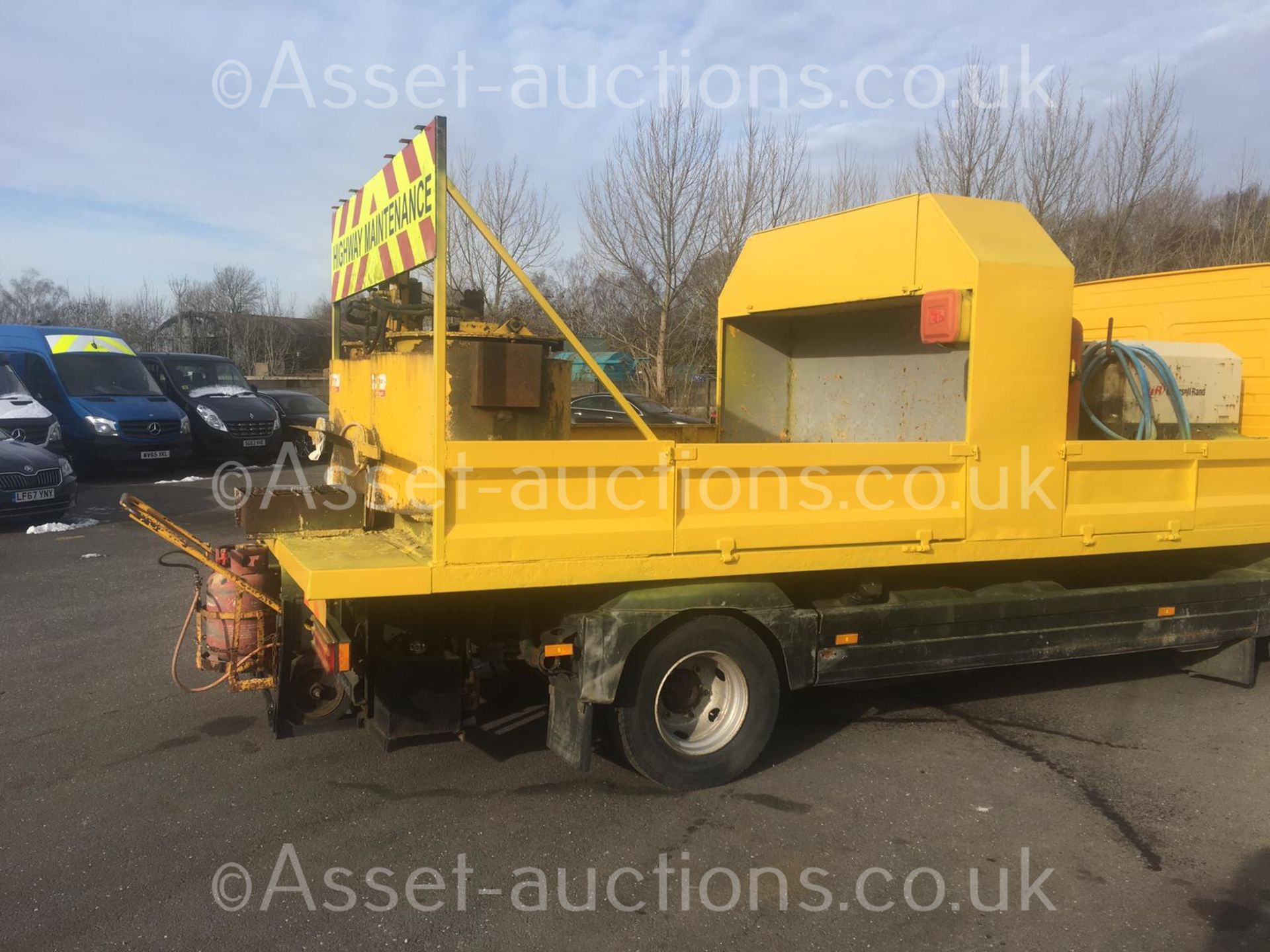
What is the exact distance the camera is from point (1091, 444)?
4.71 meters

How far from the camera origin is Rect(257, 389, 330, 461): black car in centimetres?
1909

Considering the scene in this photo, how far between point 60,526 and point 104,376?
6.40 metres

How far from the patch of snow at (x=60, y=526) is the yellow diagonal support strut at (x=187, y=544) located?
7276 millimetres

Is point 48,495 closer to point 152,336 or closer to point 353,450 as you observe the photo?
point 353,450

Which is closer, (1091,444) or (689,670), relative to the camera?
(689,670)

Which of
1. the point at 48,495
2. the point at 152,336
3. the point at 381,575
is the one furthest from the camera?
the point at 152,336

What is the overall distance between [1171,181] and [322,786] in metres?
19.5

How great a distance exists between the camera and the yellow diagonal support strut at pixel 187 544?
4.45m

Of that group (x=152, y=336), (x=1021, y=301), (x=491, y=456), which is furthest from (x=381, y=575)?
(x=152, y=336)

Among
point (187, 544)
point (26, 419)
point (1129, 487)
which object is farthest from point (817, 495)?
point (26, 419)

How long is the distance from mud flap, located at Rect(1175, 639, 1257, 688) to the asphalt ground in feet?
0.52

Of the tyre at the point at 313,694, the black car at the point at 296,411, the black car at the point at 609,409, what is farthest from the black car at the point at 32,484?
the tyre at the point at 313,694

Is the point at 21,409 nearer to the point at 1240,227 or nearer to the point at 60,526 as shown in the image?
the point at 60,526

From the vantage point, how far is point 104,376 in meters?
16.3
